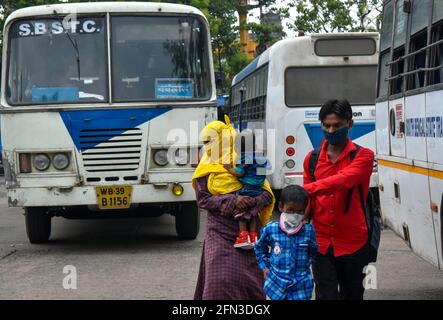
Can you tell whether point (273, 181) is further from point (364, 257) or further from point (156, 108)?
point (364, 257)

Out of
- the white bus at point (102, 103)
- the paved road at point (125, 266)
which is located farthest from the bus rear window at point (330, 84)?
the white bus at point (102, 103)

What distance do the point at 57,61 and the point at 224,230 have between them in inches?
217

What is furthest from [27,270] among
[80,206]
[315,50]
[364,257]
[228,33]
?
[228,33]

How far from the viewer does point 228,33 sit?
113 ft

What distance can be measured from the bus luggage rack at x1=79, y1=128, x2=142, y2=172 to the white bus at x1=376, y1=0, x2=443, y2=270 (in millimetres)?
3141

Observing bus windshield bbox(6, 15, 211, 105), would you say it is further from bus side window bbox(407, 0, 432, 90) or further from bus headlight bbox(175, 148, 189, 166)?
bus side window bbox(407, 0, 432, 90)

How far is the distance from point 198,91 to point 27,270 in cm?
294

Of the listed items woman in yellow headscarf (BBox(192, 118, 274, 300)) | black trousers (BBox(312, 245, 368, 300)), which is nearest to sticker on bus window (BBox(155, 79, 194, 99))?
woman in yellow headscarf (BBox(192, 118, 274, 300))

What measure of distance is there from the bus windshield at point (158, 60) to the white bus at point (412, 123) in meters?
2.68

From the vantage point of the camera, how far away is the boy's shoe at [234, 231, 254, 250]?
5.15 metres

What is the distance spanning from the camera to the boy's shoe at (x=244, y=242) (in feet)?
16.9

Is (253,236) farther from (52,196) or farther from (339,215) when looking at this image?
(52,196)

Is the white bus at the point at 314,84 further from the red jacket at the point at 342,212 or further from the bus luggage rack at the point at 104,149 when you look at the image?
the red jacket at the point at 342,212

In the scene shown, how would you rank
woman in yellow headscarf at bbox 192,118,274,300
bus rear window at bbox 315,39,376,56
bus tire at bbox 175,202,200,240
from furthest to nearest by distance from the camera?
1. bus rear window at bbox 315,39,376,56
2. bus tire at bbox 175,202,200,240
3. woman in yellow headscarf at bbox 192,118,274,300
